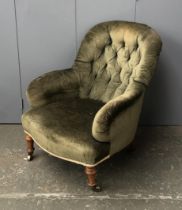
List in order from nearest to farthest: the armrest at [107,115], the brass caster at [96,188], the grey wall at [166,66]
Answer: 1. the armrest at [107,115]
2. the brass caster at [96,188]
3. the grey wall at [166,66]

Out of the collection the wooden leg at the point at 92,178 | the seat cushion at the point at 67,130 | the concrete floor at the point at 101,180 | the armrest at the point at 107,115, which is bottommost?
the concrete floor at the point at 101,180

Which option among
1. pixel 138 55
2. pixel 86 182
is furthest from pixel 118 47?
pixel 86 182

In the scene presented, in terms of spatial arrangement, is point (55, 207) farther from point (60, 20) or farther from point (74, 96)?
point (60, 20)

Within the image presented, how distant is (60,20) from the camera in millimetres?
2592

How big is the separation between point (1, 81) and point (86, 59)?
742 mm

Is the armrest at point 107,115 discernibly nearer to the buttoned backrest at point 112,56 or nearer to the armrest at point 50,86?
the buttoned backrest at point 112,56

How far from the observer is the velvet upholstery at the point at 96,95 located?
201 centimetres

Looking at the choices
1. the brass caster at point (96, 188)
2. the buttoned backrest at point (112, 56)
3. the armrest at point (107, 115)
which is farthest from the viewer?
the buttoned backrest at point (112, 56)

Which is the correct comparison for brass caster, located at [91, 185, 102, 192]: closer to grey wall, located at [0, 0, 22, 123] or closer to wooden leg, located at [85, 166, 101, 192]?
wooden leg, located at [85, 166, 101, 192]

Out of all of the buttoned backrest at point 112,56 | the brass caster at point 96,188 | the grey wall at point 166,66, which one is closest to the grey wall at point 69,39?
the grey wall at point 166,66

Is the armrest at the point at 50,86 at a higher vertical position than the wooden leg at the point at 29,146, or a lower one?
higher

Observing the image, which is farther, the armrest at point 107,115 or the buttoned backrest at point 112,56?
the buttoned backrest at point 112,56

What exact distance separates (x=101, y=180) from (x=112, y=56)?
854mm

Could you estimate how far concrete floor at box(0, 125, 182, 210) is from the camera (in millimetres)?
2055
